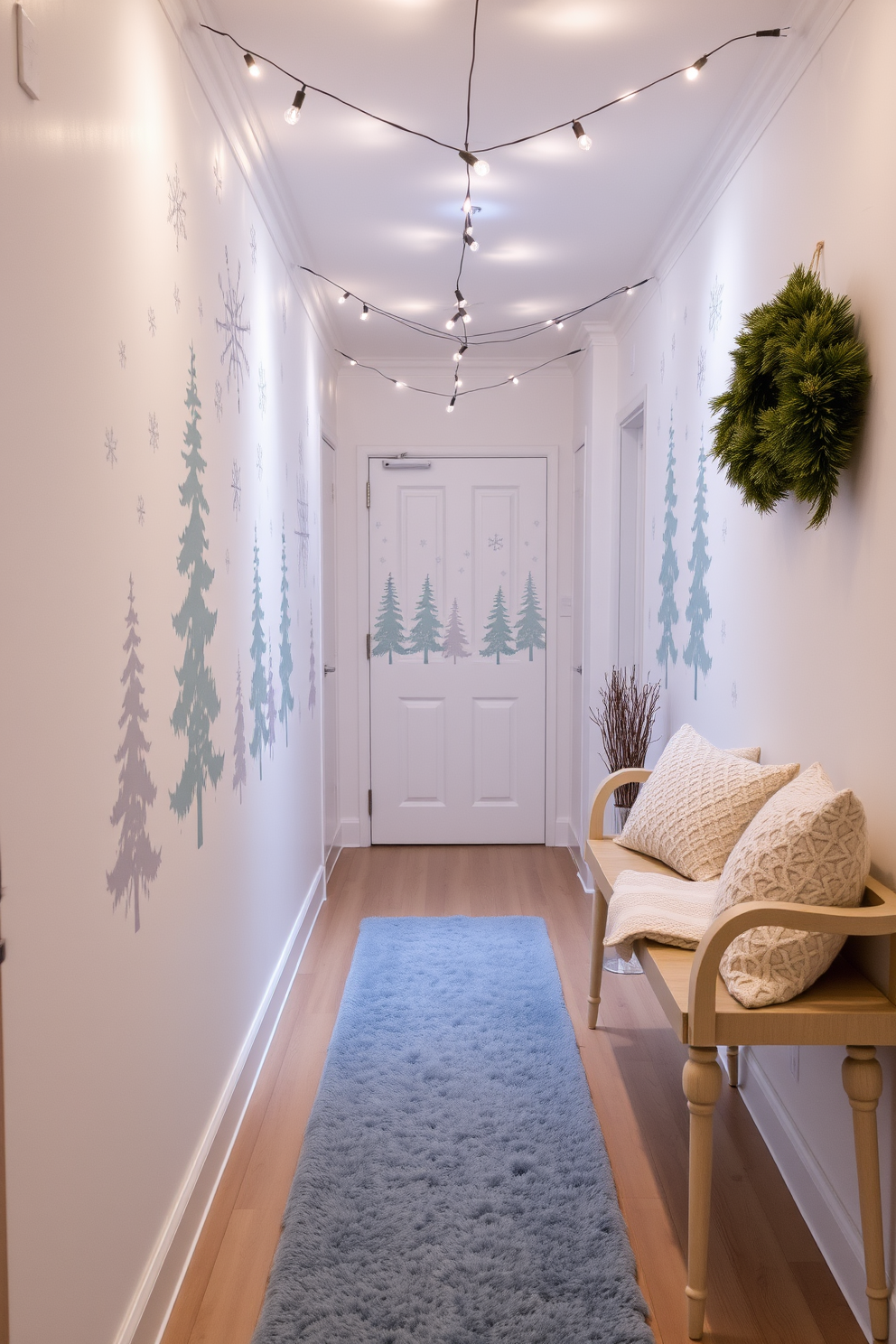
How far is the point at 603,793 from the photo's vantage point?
2.96m

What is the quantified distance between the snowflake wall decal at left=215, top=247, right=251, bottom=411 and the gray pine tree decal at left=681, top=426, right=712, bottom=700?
136 cm

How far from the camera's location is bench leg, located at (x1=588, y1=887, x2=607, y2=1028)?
2891 mm

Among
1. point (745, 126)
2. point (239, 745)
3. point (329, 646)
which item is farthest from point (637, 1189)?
point (329, 646)

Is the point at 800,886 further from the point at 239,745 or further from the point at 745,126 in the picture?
the point at 745,126

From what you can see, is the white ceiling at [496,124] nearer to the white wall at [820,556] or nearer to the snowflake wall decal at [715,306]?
the white wall at [820,556]

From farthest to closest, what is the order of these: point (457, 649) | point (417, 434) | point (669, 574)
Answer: point (457, 649) → point (417, 434) → point (669, 574)

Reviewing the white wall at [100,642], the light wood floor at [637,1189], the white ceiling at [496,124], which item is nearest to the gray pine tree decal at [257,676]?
the white wall at [100,642]

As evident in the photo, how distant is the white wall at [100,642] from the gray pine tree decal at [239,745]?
69mm

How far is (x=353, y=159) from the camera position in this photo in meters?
2.76

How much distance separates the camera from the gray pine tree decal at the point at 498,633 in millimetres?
5164

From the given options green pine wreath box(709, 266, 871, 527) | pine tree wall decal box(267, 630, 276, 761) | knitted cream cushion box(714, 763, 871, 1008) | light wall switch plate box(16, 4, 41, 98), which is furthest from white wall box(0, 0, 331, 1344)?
green pine wreath box(709, 266, 871, 527)

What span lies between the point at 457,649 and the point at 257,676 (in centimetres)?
246

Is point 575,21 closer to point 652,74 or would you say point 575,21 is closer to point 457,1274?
point 652,74

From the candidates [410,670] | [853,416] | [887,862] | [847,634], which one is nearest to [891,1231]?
[887,862]
